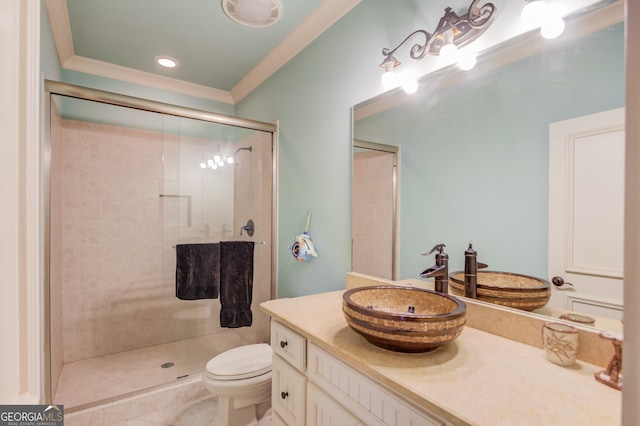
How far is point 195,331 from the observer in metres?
2.37

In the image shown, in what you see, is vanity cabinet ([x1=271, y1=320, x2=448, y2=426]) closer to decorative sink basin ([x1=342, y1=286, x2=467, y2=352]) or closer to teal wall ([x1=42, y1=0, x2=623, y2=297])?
decorative sink basin ([x1=342, y1=286, x2=467, y2=352])

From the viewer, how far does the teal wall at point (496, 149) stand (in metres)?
0.86

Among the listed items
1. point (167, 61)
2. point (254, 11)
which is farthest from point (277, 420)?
point (167, 61)

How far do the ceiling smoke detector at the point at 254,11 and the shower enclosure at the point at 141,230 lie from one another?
2.01 feet

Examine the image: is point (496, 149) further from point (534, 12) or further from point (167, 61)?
point (167, 61)

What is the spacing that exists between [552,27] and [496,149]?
0.37m

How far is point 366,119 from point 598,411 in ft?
4.37

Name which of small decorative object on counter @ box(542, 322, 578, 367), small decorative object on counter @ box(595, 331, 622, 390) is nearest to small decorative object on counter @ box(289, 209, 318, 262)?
small decorative object on counter @ box(542, 322, 578, 367)

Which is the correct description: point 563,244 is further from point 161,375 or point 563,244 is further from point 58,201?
point 58,201

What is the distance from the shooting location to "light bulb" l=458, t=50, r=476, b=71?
1.08 meters

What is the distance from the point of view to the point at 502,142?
1043mm

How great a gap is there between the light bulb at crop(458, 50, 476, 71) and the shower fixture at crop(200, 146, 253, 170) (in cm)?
161

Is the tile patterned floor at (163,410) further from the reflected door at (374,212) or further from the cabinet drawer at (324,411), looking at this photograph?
the reflected door at (374,212)

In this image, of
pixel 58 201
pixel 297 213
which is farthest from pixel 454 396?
pixel 58 201
